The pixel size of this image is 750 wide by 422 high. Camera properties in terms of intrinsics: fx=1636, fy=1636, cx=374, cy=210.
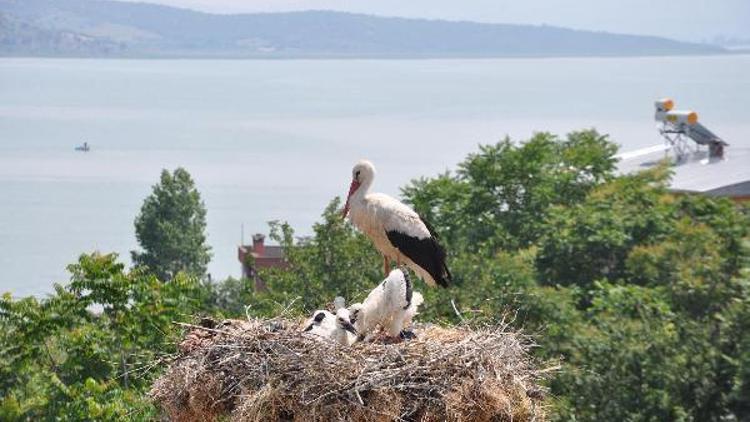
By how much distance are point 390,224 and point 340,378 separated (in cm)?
280

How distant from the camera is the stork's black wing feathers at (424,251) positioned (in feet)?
47.4

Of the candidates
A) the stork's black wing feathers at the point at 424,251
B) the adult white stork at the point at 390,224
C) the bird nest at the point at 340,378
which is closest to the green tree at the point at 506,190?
the stork's black wing feathers at the point at 424,251

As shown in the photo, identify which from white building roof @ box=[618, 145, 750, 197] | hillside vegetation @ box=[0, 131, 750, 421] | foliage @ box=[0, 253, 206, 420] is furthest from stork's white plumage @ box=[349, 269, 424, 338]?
white building roof @ box=[618, 145, 750, 197]

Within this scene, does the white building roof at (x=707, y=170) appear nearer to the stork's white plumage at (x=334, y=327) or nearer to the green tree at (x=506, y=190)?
the green tree at (x=506, y=190)

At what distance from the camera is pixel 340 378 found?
38.8ft

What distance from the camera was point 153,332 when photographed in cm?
2297

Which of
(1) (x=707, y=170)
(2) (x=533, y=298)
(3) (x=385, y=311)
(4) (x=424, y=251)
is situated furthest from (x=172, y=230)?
(3) (x=385, y=311)

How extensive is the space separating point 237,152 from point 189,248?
279 ft

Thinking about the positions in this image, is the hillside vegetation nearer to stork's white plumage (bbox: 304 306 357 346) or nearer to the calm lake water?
stork's white plumage (bbox: 304 306 357 346)

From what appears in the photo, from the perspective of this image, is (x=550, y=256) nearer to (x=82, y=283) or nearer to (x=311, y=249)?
(x=311, y=249)

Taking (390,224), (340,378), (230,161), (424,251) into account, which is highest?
(390,224)

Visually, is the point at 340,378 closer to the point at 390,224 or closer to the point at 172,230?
the point at 390,224

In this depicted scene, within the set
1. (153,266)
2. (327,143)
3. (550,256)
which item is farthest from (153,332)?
(327,143)

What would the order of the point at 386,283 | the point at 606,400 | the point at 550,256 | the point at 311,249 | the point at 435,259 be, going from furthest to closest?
the point at 550,256 < the point at 311,249 < the point at 606,400 < the point at 435,259 < the point at 386,283
